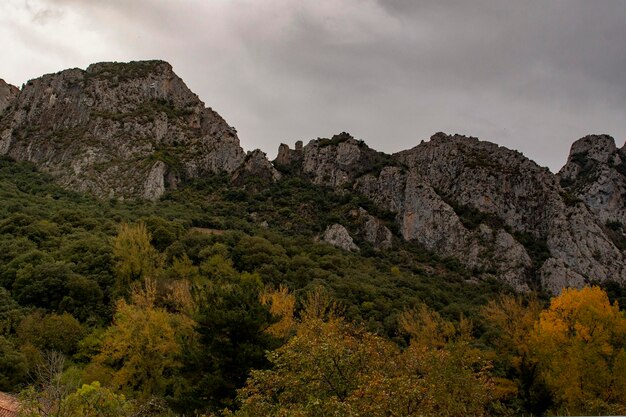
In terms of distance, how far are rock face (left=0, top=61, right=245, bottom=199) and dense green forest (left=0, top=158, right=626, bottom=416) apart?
9277 millimetres

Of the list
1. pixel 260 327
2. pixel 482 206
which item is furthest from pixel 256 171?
pixel 260 327

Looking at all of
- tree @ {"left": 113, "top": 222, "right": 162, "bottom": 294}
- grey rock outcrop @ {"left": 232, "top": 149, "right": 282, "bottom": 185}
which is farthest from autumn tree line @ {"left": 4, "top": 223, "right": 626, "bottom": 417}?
grey rock outcrop @ {"left": 232, "top": 149, "right": 282, "bottom": 185}

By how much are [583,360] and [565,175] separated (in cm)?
11806

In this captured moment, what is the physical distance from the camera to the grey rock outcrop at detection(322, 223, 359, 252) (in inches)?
3420

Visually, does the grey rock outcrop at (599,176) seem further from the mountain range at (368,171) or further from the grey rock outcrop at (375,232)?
the grey rock outcrop at (375,232)

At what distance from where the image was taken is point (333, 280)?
61.4 m

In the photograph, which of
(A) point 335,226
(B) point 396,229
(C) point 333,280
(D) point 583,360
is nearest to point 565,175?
(B) point 396,229

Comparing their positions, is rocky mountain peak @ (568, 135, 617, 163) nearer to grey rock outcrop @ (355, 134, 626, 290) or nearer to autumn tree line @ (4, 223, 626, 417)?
grey rock outcrop @ (355, 134, 626, 290)

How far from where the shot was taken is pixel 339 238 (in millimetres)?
88062

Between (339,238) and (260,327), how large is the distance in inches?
2503

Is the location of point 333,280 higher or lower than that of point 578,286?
lower

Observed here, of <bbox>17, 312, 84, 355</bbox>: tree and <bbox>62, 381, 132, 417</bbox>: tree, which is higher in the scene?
<bbox>62, 381, 132, 417</bbox>: tree

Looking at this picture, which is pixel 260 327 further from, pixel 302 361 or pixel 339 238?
pixel 339 238

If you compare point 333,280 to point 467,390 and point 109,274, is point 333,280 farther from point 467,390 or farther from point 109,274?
point 467,390
